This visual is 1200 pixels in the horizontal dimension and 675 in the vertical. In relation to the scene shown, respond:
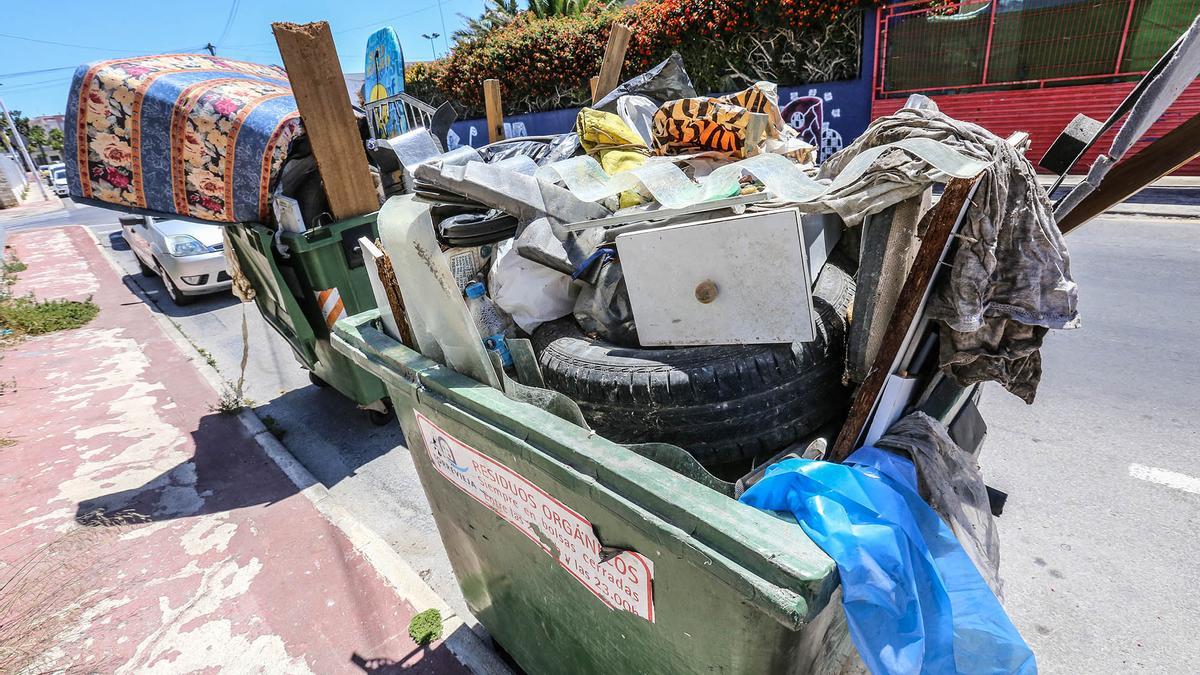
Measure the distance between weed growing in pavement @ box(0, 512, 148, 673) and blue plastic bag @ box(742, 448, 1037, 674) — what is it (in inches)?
116

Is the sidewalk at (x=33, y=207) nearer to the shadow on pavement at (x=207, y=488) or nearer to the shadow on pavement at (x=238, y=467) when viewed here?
the shadow on pavement at (x=238, y=467)

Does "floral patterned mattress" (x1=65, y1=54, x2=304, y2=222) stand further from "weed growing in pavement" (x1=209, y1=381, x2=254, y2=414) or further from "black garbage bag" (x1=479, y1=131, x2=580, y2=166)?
"weed growing in pavement" (x1=209, y1=381, x2=254, y2=414)

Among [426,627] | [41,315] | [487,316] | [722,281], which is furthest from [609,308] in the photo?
[41,315]

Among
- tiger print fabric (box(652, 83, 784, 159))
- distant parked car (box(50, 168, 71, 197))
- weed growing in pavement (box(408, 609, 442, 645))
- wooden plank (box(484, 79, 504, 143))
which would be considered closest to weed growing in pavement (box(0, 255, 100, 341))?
wooden plank (box(484, 79, 504, 143))

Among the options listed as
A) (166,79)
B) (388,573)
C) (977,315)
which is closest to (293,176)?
(166,79)

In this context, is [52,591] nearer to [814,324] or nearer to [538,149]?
[538,149]

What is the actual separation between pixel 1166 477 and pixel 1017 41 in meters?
8.88

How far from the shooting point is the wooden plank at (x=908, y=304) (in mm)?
1260

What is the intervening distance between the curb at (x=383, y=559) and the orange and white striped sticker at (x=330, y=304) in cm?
96

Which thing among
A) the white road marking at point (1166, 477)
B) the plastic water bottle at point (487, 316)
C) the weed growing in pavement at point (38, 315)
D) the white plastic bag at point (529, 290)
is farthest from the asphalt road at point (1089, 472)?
the weed growing in pavement at point (38, 315)

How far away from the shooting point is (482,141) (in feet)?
54.1

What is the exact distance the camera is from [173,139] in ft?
10.7

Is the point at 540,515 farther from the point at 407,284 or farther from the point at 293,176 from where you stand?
the point at 293,176

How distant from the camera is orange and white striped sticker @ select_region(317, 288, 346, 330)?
352 cm
